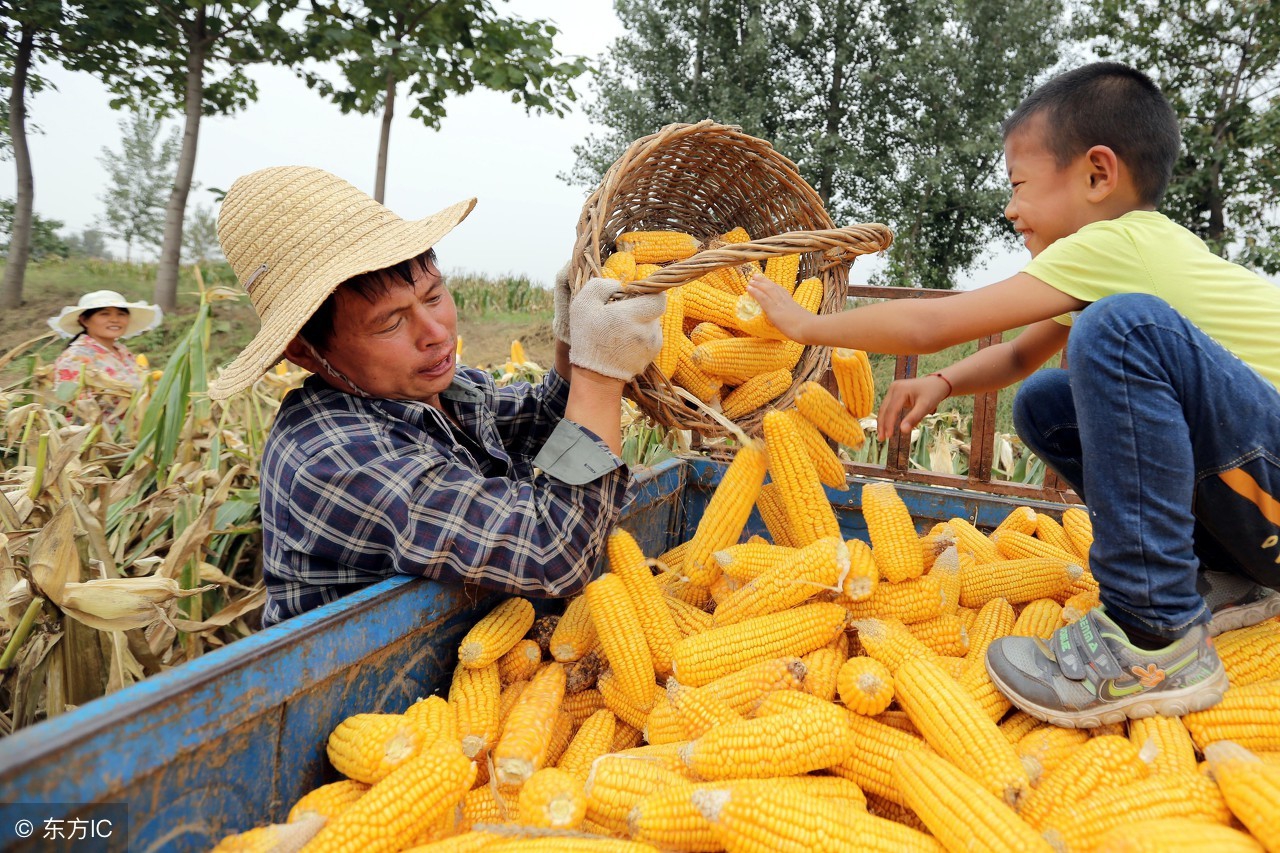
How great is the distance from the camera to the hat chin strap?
190 cm

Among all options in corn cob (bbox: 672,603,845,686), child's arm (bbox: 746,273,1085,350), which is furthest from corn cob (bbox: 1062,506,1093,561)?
corn cob (bbox: 672,603,845,686)

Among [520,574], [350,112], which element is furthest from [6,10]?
[520,574]

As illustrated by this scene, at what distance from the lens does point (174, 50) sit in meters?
10.5

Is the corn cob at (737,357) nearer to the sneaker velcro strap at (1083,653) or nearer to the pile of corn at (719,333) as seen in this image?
the pile of corn at (719,333)

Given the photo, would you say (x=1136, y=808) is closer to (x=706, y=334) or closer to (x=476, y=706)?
(x=476, y=706)

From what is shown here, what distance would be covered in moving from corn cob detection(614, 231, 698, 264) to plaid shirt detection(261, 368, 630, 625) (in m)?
1.04

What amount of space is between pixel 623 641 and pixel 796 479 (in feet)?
2.45

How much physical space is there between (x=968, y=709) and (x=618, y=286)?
129 centimetres

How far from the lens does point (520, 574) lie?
5.81 feet

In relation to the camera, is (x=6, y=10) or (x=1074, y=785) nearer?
(x=1074, y=785)

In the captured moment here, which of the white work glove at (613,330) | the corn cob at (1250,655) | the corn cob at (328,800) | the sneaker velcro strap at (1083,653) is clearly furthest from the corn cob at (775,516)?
the corn cob at (328,800)

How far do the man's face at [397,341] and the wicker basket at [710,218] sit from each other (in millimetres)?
462

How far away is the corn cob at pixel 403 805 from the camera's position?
1.28 metres

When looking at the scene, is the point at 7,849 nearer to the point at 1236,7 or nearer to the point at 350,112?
the point at 350,112
